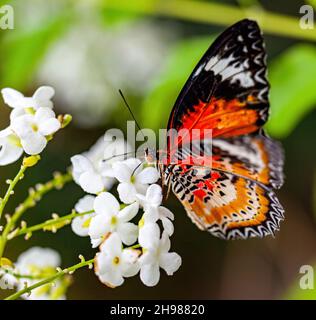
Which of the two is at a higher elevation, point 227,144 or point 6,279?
point 227,144

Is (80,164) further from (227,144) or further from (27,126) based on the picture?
(227,144)

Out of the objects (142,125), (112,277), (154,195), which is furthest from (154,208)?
(142,125)

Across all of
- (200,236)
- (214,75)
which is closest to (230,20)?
(214,75)

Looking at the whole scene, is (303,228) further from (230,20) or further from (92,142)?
(230,20)

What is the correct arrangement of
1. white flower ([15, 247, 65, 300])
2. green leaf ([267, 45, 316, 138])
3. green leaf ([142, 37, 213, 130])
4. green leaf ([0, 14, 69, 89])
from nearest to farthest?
white flower ([15, 247, 65, 300])
green leaf ([267, 45, 316, 138])
green leaf ([142, 37, 213, 130])
green leaf ([0, 14, 69, 89])

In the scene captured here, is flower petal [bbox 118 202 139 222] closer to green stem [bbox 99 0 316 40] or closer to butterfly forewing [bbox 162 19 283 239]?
butterfly forewing [bbox 162 19 283 239]

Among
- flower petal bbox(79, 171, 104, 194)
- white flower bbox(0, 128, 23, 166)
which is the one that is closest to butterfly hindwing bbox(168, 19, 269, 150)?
flower petal bbox(79, 171, 104, 194)
